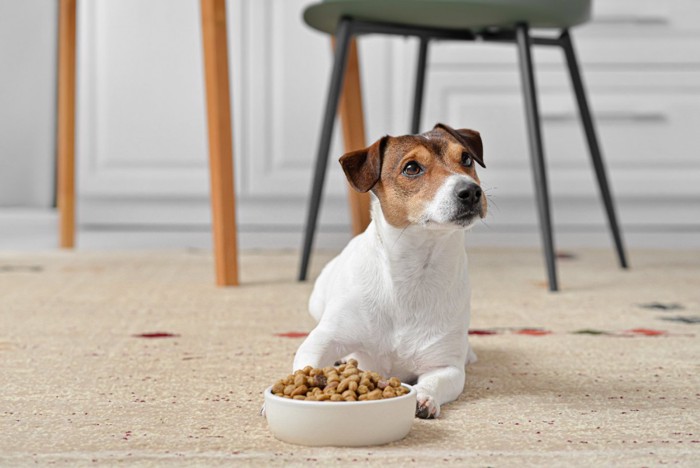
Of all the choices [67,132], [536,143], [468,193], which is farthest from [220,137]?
[468,193]

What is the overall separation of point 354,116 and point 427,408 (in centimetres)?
161

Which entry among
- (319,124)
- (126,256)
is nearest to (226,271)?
(126,256)

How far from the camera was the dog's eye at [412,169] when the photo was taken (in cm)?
98

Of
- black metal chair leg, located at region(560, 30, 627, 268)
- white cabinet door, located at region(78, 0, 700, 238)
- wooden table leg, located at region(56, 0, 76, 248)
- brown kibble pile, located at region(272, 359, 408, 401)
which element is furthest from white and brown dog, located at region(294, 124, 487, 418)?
wooden table leg, located at region(56, 0, 76, 248)

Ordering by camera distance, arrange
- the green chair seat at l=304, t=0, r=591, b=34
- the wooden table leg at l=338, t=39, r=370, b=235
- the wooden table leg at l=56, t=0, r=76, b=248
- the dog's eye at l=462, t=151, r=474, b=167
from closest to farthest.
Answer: the dog's eye at l=462, t=151, r=474, b=167 < the green chair seat at l=304, t=0, r=591, b=34 < the wooden table leg at l=338, t=39, r=370, b=235 < the wooden table leg at l=56, t=0, r=76, b=248

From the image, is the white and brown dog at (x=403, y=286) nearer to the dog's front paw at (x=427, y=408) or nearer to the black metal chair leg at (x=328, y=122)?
the dog's front paw at (x=427, y=408)

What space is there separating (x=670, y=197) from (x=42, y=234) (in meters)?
1.87

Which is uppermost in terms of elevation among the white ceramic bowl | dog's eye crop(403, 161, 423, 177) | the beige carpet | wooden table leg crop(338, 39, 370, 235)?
dog's eye crop(403, 161, 423, 177)

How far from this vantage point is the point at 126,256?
2.43 meters

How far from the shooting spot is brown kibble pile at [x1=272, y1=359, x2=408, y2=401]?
806 mm

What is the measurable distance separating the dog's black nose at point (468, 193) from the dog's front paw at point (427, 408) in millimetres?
200

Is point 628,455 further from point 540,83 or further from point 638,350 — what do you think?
point 540,83

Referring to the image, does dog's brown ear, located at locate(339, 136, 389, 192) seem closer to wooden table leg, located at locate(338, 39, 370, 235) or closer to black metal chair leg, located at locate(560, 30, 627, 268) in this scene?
black metal chair leg, located at locate(560, 30, 627, 268)

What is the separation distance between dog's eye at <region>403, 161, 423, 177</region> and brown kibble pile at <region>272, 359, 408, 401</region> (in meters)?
0.23
